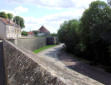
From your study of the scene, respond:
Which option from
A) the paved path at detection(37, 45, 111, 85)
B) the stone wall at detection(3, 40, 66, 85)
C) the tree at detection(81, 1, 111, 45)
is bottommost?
the paved path at detection(37, 45, 111, 85)

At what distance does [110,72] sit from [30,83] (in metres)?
17.1

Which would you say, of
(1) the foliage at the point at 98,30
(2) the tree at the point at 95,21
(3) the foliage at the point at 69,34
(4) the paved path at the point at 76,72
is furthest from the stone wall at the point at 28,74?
(3) the foliage at the point at 69,34

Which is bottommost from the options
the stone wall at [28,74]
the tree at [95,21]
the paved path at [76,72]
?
the paved path at [76,72]

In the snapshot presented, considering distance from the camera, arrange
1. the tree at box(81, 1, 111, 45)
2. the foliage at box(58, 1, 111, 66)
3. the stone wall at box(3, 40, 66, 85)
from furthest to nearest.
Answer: the tree at box(81, 1, 111, 45)
the foliage at box(58, 1, 111, 66)
the stone wall at box(3, 40, 66, 85)

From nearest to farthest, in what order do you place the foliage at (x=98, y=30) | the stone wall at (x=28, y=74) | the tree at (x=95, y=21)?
the stone wall at (x=28, y=74)
the foliage at (x=98, y=30)
the tree at (x=95, y=21)

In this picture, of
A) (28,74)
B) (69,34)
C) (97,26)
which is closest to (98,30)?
(97,26)

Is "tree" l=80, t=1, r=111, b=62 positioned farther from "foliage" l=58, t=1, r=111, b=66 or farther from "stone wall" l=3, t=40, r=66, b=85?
"stone wall" l=3, t=40, r=66, b=85

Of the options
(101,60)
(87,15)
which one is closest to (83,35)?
(87,15)

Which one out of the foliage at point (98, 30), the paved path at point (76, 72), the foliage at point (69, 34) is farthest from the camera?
the foliage at point (69, 34)

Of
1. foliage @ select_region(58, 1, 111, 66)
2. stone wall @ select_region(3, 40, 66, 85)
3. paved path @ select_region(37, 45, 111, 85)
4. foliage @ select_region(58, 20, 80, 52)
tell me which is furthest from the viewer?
foliage @ select_region(58, 20, 80, 52)

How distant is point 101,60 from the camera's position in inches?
881

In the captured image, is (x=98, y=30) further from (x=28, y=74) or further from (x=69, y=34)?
(x=69, y=34)

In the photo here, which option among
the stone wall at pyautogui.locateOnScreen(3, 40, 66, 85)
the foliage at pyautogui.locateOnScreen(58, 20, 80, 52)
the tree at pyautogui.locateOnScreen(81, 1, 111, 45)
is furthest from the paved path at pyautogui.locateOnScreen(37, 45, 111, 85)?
the foliage at pyautogui.locateOnScreen(58, 20, 80, 52)

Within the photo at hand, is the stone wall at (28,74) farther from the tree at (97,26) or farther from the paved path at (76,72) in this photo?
the tree at (97,26)
